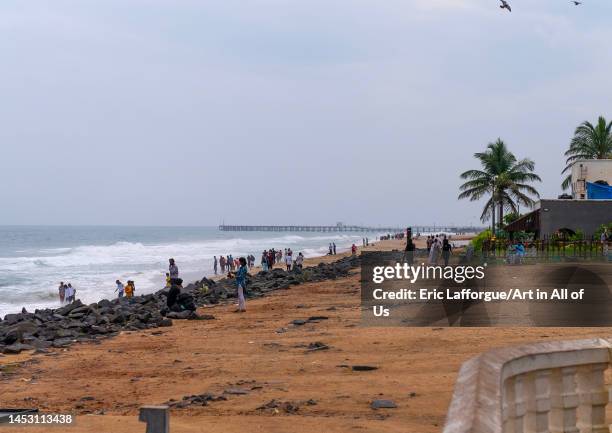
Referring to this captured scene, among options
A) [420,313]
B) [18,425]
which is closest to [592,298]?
[420,313]

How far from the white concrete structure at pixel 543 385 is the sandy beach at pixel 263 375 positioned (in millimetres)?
3383

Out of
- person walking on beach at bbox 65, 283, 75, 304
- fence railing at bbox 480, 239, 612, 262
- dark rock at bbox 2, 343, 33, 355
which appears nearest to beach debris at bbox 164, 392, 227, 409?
dark rock at bbox 2, 343, 33, 355

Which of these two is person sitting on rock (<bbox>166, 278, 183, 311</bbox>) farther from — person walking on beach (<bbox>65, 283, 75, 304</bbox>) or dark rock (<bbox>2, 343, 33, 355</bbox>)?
person walking on beach (<bbox>65, 283, 75, 304</bbox>)

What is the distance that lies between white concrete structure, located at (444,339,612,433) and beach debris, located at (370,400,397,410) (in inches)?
168

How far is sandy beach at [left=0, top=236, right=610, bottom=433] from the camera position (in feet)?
30.1

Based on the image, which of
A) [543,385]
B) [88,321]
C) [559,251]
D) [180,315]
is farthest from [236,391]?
[559,251]

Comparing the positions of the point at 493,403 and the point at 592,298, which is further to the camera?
the point at 592,298

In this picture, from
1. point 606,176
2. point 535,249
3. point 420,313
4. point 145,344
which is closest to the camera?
point 145,344

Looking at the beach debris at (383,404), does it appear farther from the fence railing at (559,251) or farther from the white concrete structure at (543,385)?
the fence railing at (559,251)

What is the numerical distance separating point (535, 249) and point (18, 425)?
25297mm

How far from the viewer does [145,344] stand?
16234mm

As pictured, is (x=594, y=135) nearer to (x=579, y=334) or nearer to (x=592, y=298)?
(x=592, y=298)

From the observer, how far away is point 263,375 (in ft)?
39.0

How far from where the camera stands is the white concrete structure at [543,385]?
13.2 ft
